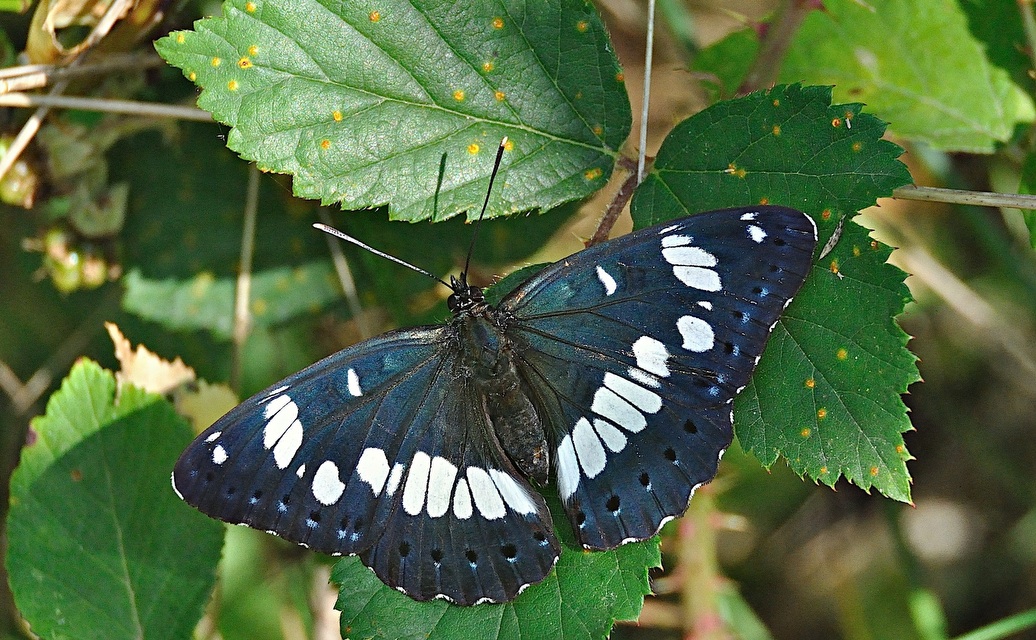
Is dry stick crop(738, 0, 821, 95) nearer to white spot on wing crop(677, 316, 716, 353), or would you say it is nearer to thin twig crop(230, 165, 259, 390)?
white spot on wing crop(677, 316, 716, 353)

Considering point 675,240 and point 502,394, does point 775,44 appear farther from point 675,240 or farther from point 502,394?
point 502,394

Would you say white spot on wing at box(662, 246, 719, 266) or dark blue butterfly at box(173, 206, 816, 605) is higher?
white spot on wing at box(662, 246, 719, 266)

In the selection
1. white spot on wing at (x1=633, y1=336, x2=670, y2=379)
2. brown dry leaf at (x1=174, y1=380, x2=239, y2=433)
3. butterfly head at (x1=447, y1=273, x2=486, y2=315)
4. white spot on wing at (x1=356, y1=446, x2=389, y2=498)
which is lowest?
brown dry leaf at (x1=174, y1=380, x2=239, y2=433)

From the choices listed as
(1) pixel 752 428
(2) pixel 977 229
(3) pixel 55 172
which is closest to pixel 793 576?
(2) pixel 977 229

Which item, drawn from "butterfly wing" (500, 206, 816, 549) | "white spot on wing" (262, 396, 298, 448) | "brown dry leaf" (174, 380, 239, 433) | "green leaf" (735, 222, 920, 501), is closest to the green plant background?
"green leaf" (735, 222, 920, 501)

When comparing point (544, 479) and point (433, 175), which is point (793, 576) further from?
point (433, 175)
